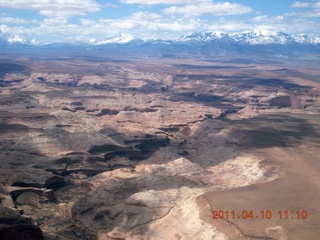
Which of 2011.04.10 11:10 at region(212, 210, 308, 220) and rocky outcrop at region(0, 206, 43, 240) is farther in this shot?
2011.04.10 11:10 at region(212, 210, 308, 220)

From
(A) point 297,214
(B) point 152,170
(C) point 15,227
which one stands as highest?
(C) point 15,227

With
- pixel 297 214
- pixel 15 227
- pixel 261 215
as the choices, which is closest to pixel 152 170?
pixel 261 215

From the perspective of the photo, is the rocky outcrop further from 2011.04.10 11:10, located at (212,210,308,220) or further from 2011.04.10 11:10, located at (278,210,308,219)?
2011.04.10 11:10, located at (278,210,308,219)

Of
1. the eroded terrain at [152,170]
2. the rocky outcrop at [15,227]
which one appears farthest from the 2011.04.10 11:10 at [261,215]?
the rocky outcrop at [15,227]

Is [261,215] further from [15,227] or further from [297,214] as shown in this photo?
[15,227]

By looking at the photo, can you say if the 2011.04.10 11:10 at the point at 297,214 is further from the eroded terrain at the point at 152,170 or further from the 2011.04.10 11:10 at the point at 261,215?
the eroded terrain at the point at 152,170

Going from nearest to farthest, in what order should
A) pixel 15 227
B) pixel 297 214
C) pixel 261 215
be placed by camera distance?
pixel 15 227, pixel 261 215, pixel 297 214

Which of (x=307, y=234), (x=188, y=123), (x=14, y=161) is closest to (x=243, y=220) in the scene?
(x=307, y=234)

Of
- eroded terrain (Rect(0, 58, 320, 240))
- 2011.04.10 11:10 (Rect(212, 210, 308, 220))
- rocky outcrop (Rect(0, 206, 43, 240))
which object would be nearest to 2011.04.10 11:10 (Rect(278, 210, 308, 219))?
2011.04.10 11:10 (Rect(212, 210, 308, 220))
